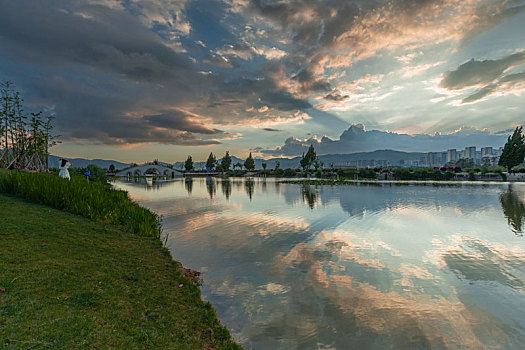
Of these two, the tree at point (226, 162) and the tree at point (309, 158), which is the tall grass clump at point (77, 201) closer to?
the tree at point (309, 158)

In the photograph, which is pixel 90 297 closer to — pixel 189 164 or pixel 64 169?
pixel 64 169

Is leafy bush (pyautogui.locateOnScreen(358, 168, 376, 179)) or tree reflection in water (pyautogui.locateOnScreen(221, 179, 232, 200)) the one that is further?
leafy bush (pyautogui.locateOnScreen(358, 168, 376, 179))

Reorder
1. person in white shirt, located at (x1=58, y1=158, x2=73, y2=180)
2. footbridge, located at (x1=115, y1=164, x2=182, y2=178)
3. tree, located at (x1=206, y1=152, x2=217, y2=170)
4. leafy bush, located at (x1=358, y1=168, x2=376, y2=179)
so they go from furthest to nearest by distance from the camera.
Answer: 1. tree, located at (x1=206, y1=152, x2=217, y2=170)
2. footbridge, located at (x1=115, y1=164, x2=182, y2=178)
3. leafy bush, located at (x1=358, y1=168, x2=376, y2=179)
4. person in white shirt, located at (x1=58, y1=158, x2=73, y2=180)

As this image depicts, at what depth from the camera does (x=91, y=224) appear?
35.5 feet

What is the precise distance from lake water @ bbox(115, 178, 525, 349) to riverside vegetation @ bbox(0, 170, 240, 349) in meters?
1.07

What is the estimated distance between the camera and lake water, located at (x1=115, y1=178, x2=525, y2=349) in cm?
583

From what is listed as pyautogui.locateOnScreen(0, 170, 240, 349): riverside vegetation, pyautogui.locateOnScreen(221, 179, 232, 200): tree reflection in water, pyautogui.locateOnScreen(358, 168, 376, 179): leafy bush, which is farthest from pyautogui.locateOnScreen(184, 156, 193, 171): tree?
pyautogui.locateOnScreen(0, 170, 240, 349): riverside vegetation

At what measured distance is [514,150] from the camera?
71812 mm

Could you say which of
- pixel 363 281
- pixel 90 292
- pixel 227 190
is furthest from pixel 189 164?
pixel 90 292

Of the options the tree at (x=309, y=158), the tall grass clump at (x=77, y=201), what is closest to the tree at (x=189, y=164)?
the tree at (x=309, y=158)

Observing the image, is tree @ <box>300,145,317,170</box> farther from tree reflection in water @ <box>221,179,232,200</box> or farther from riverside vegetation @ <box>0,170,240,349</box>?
riverside vegetation @ <box>0,170,240,349</box>

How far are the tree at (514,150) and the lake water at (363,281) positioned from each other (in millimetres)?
80720

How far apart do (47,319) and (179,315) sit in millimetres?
2410

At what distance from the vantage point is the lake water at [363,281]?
583 cm
